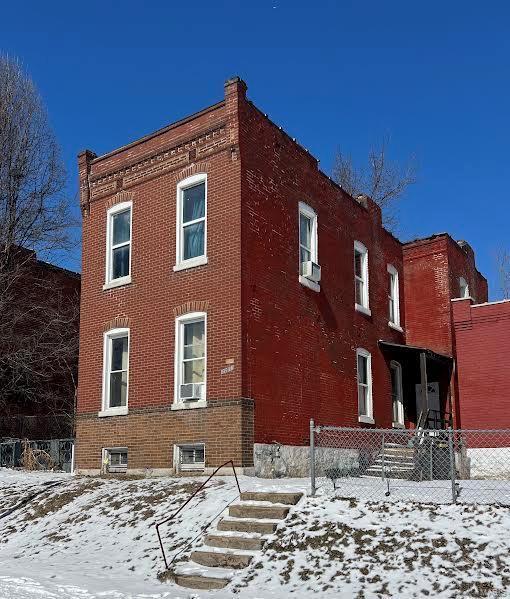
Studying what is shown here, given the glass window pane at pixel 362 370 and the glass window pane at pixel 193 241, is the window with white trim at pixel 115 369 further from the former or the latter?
the glass window pane at pixel 362 370

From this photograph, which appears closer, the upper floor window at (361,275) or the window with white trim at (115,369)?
the window with white trim at (115,369)

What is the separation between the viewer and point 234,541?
10461mm

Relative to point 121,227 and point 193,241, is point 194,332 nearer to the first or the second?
point 193,241

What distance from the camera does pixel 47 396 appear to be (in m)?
26.0

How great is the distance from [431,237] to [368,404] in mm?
7405

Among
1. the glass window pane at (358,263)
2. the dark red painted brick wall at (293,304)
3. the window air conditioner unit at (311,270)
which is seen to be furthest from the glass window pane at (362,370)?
the window air conditioner unit at (311,270)

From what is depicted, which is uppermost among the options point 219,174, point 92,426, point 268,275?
point 219,174

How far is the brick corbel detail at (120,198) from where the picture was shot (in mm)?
19250

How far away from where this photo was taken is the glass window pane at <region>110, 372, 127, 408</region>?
18406 mm

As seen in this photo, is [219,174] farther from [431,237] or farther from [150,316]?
[431,237]

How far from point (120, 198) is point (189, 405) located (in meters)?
6.34

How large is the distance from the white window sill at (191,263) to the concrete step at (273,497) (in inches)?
258

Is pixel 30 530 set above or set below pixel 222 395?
below

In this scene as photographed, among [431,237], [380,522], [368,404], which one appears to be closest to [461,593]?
[380,522]
